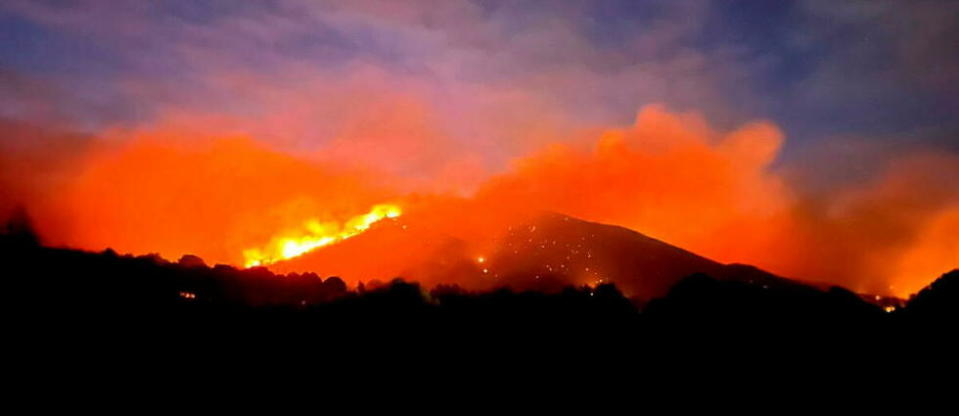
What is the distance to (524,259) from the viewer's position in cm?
9900

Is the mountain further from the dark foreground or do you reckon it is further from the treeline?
the dark foreground

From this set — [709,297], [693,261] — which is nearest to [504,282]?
[693,261]

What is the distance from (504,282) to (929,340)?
2072 inches

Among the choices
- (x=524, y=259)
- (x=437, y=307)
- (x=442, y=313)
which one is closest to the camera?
(x=442, y=313)

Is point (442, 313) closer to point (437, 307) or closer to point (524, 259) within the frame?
point (437, 307)

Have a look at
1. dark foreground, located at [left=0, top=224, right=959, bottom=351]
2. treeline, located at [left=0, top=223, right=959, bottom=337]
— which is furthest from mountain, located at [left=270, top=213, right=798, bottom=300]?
dark foreground, located at [left=0, top=224, right=959, bottom=351]

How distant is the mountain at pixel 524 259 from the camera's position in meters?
91.2

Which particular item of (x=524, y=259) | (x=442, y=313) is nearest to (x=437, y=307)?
(x=442, y=313)

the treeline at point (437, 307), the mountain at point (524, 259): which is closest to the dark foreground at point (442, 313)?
the treeline at point (437, 307)

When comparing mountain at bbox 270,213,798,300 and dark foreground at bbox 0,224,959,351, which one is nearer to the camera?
dark foreground at bbox 0,224,959,351

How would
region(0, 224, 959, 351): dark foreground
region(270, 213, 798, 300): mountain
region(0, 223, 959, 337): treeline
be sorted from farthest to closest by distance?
region(270, 213, 798, 300): mountain, region(0, 223, 959, 337): treeline, region(0, 224, 959, 351): dark foreground

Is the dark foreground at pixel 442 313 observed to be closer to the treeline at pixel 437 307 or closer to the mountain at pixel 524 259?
the treeline at pixel 437 307

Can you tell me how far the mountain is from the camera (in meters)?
91.2

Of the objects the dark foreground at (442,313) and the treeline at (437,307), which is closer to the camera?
the dark foreground at (442,313)
